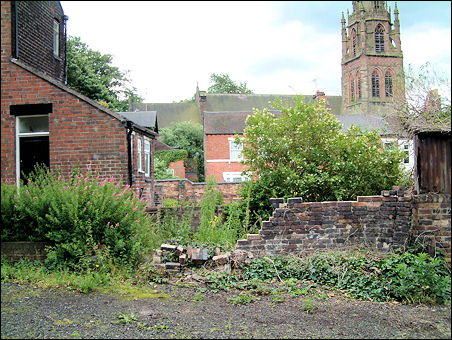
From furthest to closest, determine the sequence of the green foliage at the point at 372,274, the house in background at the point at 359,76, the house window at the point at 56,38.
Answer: the house in background at the point at 359,76, the house window at the point at 56,38, the green foliage at the point at 372,274

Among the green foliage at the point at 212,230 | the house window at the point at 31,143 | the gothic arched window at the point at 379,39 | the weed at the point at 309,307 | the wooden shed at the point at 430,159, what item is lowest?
the weed at the point at 309,307

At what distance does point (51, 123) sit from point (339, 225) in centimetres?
802

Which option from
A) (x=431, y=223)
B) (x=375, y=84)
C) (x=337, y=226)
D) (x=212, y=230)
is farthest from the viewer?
(x=375, y=84)

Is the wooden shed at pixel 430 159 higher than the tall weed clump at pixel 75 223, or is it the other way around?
the wooden shed at pixel 430 159

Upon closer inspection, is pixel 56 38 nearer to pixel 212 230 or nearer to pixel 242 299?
pixel 212 230

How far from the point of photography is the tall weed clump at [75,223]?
726 cm

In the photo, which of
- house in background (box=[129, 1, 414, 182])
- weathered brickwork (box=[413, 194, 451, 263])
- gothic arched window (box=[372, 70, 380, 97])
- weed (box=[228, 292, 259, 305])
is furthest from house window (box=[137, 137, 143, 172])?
gothic arched window (box=[372, 70, 380, 97])

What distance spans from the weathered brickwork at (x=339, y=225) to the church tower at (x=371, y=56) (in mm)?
57636

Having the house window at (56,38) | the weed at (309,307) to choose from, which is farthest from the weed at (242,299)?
the house window at (56,38)

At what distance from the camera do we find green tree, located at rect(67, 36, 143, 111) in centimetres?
2638

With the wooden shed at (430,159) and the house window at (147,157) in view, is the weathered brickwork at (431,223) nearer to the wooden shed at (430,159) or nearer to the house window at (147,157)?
the wooden shed at (430,159)

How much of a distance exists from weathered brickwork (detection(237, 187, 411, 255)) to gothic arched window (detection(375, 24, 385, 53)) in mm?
63452

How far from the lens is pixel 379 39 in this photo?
2630 inches

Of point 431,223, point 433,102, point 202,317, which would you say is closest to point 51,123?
point 202,317
